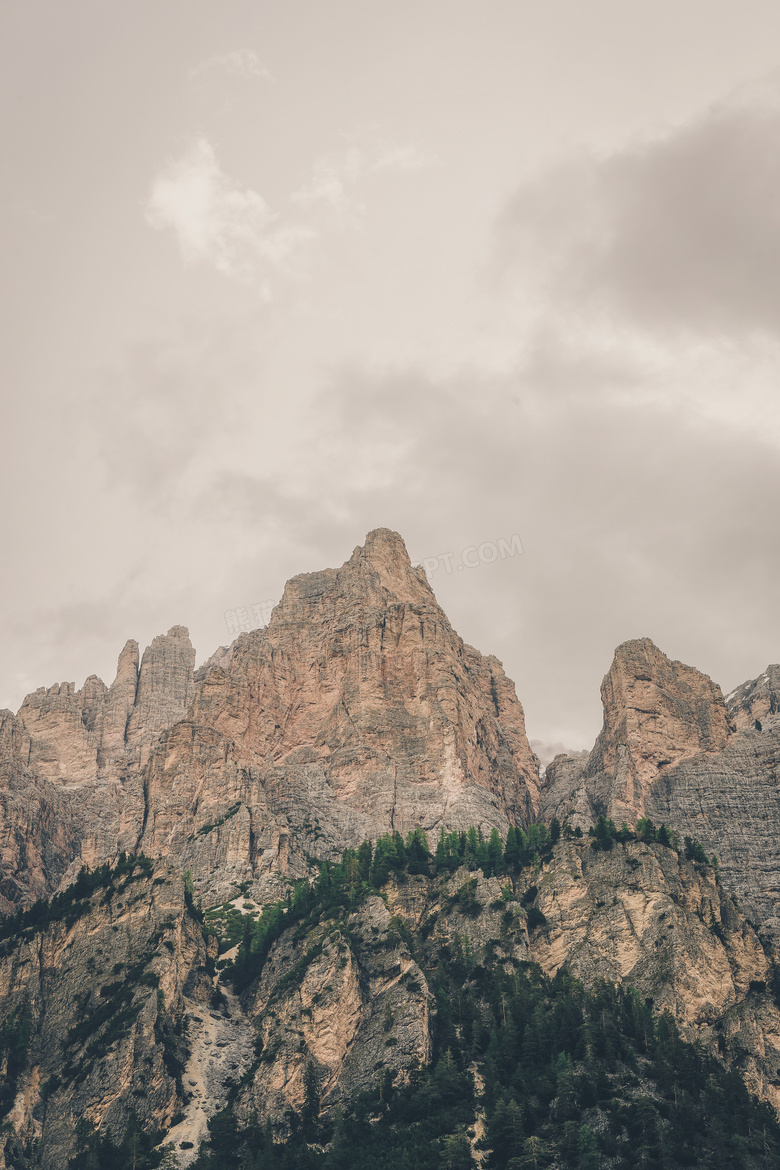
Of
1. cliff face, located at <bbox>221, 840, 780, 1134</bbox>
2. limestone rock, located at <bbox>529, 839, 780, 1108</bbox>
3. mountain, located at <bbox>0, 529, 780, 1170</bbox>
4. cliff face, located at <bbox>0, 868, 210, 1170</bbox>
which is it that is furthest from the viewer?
limestone rock, located at <bbox>529, 839, 780, 1108</bbox>

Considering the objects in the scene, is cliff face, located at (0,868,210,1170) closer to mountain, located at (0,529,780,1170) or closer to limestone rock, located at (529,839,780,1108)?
mountain, located at (0,529,780,1170)

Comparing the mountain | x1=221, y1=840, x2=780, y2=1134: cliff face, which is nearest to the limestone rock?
x1=221, y1=840, x2=780, y2=1134: cliff face

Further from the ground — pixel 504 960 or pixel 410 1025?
pixel 504 960

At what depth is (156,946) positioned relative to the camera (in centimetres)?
18188

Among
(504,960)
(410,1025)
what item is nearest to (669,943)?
(504,960)

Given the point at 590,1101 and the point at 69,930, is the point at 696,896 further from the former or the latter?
the point at 69,930

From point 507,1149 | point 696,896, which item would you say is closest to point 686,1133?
point 507,1149

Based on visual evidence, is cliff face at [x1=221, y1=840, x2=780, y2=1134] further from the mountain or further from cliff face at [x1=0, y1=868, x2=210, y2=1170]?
cliff face at [x1=0, y1=868, x2=210, y2=1170]

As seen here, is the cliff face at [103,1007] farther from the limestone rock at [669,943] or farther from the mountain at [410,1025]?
the limestone rock at [669,943]

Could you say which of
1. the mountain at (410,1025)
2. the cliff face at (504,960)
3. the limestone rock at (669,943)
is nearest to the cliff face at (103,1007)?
the mountain at (410,1025)

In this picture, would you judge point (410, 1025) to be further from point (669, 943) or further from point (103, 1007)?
point (103, 1007)

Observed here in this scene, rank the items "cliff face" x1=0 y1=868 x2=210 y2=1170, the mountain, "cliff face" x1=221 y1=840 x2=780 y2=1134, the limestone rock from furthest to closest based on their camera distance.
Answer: the limestone rock
"cliff face" x1=221 y1=840 x2=780 y2=1134
"cliff face" x1=0 y1=868 x2=210 y2=1170
the mountain

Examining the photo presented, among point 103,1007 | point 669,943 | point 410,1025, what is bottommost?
point 410,1025

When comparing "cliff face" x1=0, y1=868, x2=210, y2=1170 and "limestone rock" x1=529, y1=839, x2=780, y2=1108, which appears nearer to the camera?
"cliff face" x1=0, y1=868, x2=210, y2=1170
